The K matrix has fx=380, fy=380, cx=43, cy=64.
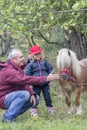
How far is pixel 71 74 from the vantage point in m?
8.60

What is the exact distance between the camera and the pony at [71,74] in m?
8.28

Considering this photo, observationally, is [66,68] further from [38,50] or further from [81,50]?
[81,50]

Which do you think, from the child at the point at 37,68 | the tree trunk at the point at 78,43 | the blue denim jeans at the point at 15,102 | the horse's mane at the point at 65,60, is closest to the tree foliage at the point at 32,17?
the child at the point at 37,68

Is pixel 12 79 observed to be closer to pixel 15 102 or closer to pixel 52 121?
pixel 15 102

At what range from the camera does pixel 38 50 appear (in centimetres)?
837

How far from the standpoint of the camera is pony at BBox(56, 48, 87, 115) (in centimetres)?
828

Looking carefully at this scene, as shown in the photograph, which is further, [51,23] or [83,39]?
[83,39]

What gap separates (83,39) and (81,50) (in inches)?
26.9

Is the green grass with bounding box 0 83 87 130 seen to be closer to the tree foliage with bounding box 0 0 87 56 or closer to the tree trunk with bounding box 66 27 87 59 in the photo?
the tree foliage with bounding box 0 0 87 56

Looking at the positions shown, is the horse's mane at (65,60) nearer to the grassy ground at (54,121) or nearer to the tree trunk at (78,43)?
the grassy ground at (54,121)

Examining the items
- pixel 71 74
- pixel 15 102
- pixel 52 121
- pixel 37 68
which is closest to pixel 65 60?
pixel 71 74

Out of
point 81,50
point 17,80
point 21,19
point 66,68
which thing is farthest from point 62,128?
point 81,50

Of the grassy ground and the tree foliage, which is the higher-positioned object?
the tree foliage

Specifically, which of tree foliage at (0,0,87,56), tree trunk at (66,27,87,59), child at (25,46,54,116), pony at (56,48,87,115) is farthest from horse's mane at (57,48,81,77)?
tree trunk at (66,27,87,59)
